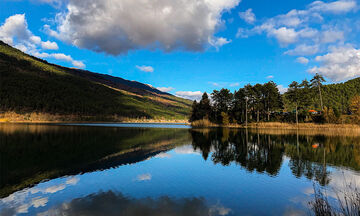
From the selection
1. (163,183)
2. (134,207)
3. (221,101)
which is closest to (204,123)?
(221,101)

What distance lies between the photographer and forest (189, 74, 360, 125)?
209ft

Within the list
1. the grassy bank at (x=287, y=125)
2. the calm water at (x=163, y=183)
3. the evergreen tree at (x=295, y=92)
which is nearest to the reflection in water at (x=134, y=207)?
the calm water at (x=163, y=183)

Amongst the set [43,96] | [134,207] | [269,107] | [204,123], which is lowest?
[134,207]

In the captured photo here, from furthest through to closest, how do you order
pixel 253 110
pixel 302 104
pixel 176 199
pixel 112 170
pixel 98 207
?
pixel 253 110 → pixel 302 104 → pixel 112 170 → pixel 176 199 → pixel 98 207

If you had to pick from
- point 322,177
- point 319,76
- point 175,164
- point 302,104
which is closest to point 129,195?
point 175,164

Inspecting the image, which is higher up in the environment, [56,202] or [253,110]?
[253,110]

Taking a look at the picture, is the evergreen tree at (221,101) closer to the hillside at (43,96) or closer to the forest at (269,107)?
the forest at (269,107)

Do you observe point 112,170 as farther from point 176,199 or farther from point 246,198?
point 246,198

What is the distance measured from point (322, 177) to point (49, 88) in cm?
18324

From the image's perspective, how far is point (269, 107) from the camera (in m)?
85.2

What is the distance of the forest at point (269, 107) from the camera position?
209 ft

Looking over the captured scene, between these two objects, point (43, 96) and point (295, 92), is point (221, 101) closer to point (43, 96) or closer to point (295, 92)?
point (295, 92)

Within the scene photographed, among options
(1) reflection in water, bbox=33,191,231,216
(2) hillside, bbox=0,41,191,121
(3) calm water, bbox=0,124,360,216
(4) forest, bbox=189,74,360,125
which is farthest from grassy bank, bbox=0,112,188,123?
(1) reflection in water, bbox=33,191,231,216

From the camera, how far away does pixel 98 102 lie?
602 ft
